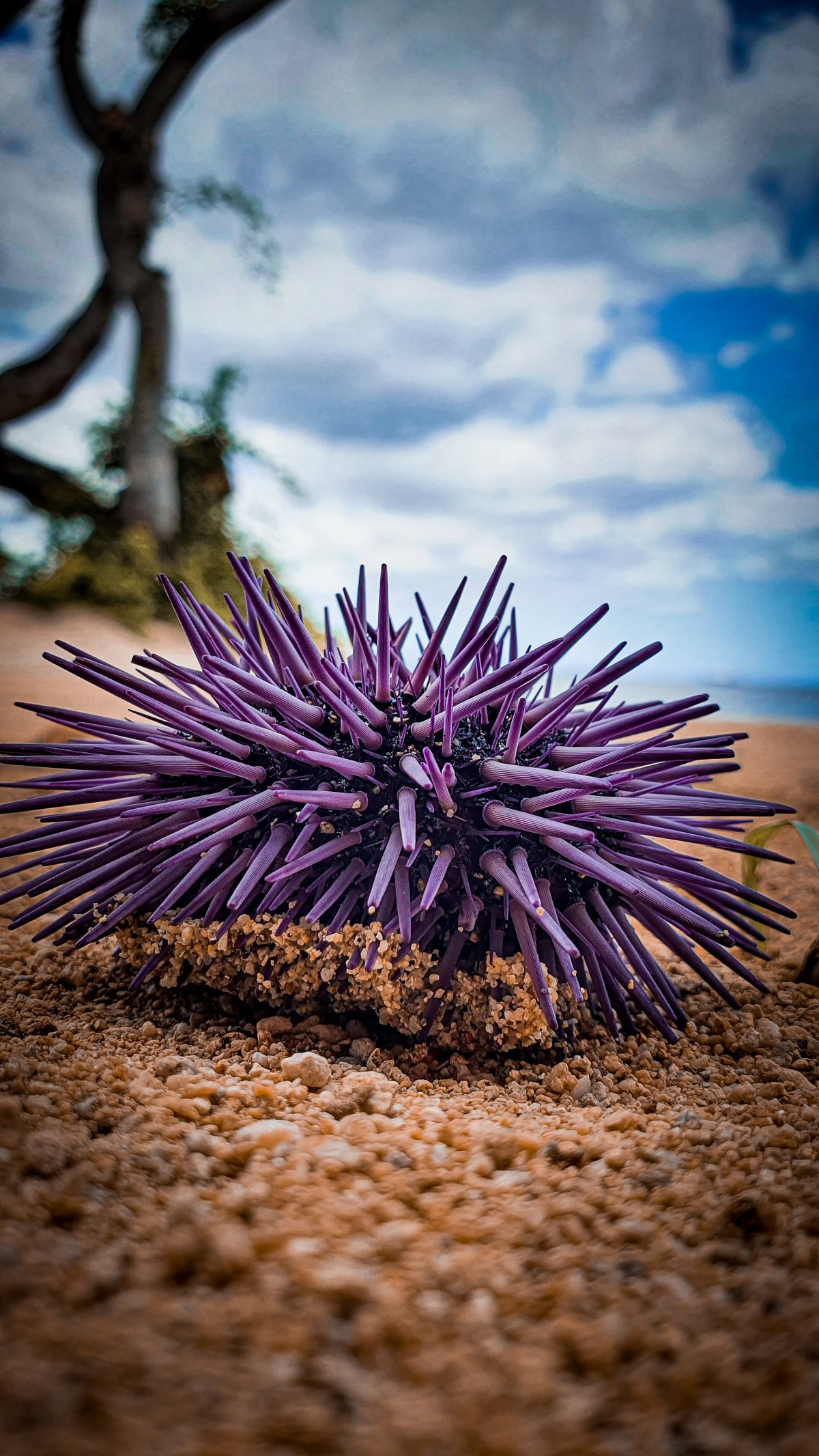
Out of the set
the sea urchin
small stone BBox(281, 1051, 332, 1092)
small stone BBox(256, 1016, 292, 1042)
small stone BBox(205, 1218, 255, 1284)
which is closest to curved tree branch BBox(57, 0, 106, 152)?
the sea urchin

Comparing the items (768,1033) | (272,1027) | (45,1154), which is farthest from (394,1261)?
(768,1033)

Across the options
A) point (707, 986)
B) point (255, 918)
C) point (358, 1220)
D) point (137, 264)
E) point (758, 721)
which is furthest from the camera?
point (137, 264)

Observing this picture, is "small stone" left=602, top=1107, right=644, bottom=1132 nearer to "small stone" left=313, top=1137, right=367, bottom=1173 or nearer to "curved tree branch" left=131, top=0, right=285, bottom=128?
"small stone" left=313, top=1137, right=367, bottom=1173

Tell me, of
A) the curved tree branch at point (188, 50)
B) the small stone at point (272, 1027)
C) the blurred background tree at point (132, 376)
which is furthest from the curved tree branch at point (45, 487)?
the small stone at point (272, 1027)

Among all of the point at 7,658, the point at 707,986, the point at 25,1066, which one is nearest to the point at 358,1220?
the point at 25,1066

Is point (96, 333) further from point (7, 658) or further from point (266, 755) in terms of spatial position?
point (266, 755)

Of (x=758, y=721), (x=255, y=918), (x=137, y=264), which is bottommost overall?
(x=255, y=918)

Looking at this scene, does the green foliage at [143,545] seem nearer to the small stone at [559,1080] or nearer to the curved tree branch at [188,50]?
the curved tree branch at [188,50]

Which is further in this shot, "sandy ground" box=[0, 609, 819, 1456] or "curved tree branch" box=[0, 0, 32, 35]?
"curved tree branch" box=[0, 0, 32, 35]
